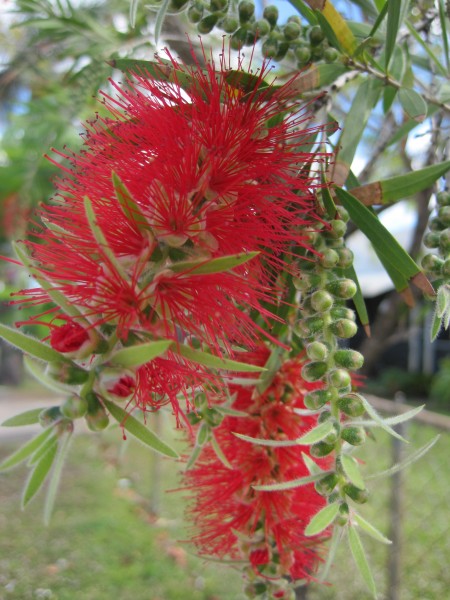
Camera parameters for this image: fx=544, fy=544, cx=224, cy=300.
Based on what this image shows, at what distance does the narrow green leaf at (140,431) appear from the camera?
0.43m

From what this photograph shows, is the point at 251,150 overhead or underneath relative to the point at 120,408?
overhead

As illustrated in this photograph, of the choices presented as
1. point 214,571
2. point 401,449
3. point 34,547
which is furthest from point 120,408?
point 34,547

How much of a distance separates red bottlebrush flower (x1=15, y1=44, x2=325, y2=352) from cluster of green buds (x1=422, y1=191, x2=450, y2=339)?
0.42ft

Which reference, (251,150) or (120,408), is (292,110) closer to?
(251,150)

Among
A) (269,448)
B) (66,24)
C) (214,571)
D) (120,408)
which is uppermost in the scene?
(66,24)

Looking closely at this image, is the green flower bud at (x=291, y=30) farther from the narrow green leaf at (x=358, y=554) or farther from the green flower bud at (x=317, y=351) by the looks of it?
the narrow green leaf at (x=358, y=554)

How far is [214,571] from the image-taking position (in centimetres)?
278

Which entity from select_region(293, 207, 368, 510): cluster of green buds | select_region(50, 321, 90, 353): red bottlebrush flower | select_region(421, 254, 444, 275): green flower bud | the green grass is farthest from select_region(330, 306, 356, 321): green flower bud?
the green grass

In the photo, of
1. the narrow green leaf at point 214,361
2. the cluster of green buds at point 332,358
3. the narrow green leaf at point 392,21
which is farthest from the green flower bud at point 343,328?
the narrow green leaf at point 392,21

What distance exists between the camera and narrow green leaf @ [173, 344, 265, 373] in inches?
16.3

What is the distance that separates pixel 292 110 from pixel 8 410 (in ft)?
22.4

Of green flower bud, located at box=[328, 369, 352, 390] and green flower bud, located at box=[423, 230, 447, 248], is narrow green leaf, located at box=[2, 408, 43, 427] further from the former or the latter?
green flower bud, located at box=[423, 230, 447, 248]

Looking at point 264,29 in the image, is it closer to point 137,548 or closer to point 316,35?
point 316,35

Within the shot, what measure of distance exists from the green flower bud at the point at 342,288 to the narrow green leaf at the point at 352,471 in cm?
14
